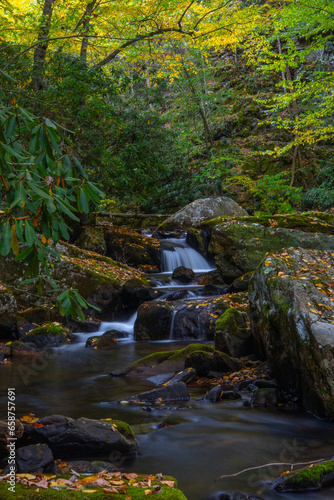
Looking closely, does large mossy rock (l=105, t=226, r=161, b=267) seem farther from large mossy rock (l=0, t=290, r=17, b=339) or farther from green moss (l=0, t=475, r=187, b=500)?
green moss (l=0, t=475, r=187, b=500)

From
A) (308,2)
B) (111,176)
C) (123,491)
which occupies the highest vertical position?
(308,2)

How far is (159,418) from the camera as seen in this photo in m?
4.48

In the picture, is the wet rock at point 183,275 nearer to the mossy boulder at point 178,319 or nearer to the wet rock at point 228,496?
the mossy boulder at point 178,319

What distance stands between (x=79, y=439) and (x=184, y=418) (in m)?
1.41

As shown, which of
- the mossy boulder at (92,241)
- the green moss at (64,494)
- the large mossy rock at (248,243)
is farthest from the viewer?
the mossy boulder at (92,241)

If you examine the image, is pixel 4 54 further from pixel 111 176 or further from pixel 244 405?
pixel 244 405

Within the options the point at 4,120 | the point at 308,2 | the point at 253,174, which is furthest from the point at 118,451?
the point at 253,174

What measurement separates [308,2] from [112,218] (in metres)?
11.0

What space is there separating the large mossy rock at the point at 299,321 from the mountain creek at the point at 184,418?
0.22 m

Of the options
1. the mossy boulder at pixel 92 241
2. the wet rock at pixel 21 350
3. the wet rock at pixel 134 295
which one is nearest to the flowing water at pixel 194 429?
the wet rock at pixel 21 350

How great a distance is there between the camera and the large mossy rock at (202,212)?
55.5 feet

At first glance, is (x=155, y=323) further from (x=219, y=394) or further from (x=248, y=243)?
(x=219, y=394)

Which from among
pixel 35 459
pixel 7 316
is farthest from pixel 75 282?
pixel 35 459

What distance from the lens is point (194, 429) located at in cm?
422
